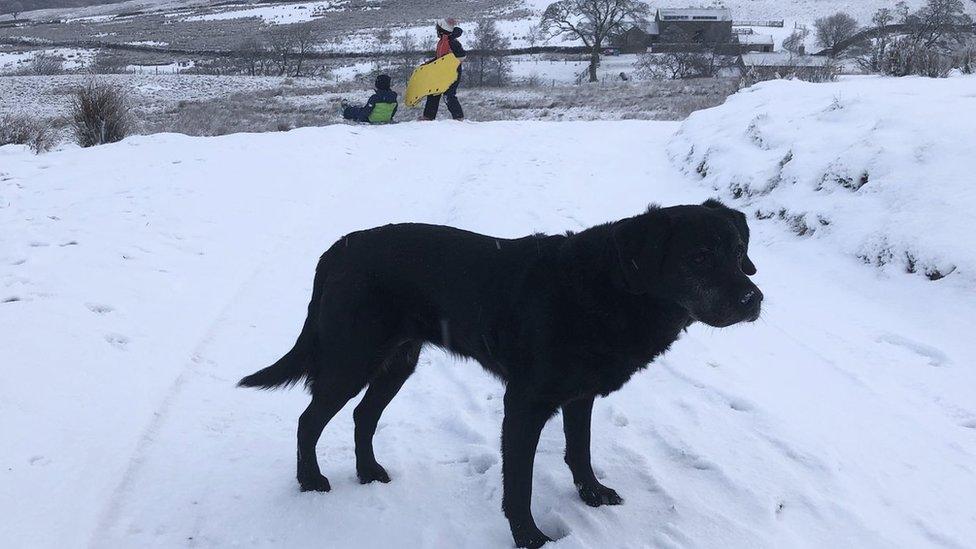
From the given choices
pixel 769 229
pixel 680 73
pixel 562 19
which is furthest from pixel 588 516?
pixel 562 19

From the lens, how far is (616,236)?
257cm

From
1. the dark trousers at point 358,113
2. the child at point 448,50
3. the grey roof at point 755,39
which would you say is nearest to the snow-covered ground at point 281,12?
the grey roof at point 755,39

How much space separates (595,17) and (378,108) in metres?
39.5

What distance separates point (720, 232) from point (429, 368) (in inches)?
93.2

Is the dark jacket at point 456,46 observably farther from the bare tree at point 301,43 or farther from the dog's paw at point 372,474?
the bare tree at point 301,43

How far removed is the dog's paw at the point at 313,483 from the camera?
3.02 meters

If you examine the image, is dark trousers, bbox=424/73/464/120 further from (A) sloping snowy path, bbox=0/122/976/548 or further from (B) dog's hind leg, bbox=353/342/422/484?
(B) dog's hind leg, bbox=353/342/422/484

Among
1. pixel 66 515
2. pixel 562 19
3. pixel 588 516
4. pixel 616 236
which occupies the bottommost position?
pixel 588 516

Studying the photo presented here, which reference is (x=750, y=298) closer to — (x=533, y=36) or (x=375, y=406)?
(x=375, y=406)

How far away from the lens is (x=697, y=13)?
62.3 m

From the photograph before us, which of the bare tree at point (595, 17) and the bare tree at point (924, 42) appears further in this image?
the bare tree at point (595, 17)

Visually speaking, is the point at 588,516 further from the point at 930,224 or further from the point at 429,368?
the point at 930,224

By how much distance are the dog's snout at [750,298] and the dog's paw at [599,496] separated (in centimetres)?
108

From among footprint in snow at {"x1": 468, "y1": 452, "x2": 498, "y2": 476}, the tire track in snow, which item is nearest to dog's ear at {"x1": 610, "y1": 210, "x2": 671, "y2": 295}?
footprint in snow at {"x1": 468, "y1": 452, "x2": 498, "y2": 476}
